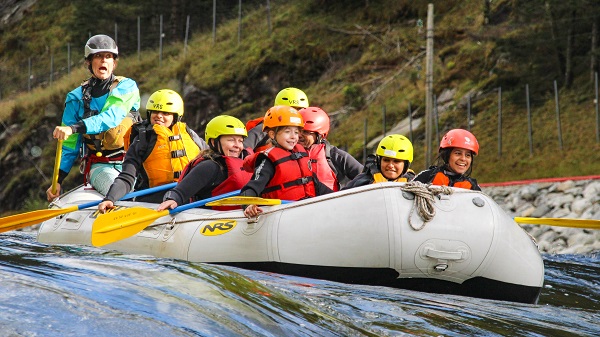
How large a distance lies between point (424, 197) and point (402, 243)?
365mm

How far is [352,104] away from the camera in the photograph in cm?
2920

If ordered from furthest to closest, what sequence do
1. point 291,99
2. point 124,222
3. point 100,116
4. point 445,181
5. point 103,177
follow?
point 291,99, point 103,177, point 100,116, point 445,181, point 124,222

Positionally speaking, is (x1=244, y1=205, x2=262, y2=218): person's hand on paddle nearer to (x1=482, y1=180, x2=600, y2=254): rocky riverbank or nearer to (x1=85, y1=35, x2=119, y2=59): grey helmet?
(x1=85, y1=35, x2=119, y2=59): grey helmet

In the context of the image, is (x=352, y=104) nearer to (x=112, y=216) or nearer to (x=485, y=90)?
(x=485, y=90)

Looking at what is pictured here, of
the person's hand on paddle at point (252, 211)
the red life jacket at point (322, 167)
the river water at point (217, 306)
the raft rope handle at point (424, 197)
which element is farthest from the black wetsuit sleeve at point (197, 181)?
the raft rope handle at point (424, 197)

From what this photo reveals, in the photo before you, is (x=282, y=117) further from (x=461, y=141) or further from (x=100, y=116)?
(x=100, y=116)

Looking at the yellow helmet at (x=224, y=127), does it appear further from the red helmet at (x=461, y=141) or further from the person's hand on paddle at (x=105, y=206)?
the red helmet at (x=461, y=141)

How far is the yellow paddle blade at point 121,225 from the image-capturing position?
25.1 feet

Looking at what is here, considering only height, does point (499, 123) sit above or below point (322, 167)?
above

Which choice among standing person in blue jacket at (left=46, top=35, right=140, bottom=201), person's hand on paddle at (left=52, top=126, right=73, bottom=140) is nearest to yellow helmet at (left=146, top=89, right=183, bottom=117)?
standing person in blue jacket at (left=46, top=35, right=140, bottom=201)

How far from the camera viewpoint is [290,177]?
25.0ft

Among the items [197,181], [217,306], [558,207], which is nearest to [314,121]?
[197,181]

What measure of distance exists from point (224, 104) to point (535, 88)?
13517mm

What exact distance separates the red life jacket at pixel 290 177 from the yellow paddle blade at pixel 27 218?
225cm
